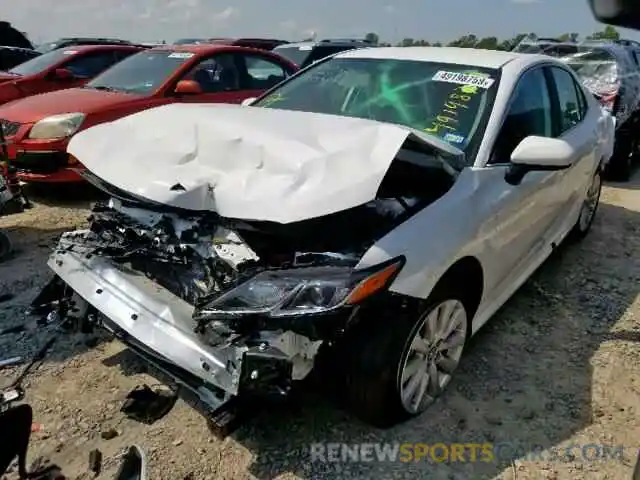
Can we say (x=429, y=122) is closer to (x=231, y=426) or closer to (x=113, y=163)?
(x=113, y=163)

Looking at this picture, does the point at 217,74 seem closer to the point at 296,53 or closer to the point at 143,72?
the point at 143,72

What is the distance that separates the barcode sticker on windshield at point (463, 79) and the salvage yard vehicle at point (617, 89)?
14.7ft

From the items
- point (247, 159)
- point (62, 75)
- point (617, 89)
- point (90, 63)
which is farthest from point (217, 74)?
point (617, 89)

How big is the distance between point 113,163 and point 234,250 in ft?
2.79

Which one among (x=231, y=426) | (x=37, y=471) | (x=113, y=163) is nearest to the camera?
(x=231, y=426)

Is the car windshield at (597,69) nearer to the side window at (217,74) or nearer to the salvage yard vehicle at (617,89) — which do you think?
the salvage yard vehicle at (617,89)

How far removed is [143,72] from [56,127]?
1450mm

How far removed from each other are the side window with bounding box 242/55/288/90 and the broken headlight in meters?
5.09

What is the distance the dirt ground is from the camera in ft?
7.57

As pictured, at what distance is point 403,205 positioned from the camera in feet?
8.09

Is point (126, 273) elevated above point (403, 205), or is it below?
below

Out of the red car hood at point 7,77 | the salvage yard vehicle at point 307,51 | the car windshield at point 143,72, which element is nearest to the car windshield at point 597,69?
the salvage yard vehicle at point 307,51

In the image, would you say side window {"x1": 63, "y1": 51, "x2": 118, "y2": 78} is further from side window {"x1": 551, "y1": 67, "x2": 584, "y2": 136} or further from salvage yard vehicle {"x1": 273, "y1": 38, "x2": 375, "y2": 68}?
side window {"x1": 551, "y1": 67, "x2": 584, "y2": 136}

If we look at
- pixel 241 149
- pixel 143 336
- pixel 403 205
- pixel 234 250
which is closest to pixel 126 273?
pixel 143 336
